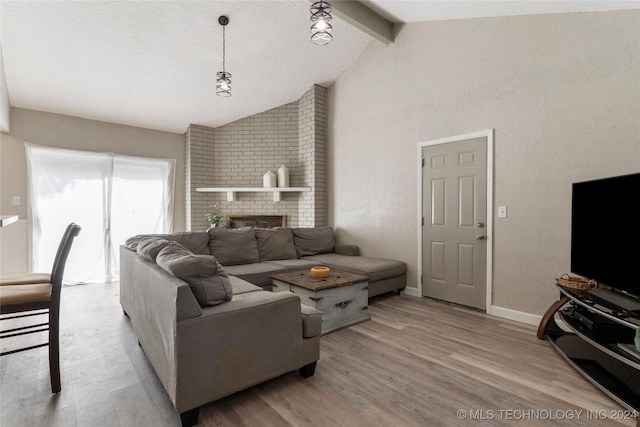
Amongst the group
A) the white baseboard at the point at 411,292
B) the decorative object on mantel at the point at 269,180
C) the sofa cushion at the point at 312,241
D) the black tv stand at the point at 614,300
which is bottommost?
the white baseboard at the point at 411,292

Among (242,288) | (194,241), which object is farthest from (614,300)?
(194,241)

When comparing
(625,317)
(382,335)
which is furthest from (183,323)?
(625,317)

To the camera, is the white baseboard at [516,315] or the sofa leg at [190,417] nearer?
the sofa leg at [190,417]

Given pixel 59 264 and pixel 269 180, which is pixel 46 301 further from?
pixel 269 180

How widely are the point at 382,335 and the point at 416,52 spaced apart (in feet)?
11.3

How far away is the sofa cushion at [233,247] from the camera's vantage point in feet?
12.8

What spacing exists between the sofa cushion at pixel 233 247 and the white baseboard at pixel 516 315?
111 inches

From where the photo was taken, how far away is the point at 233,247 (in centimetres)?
398

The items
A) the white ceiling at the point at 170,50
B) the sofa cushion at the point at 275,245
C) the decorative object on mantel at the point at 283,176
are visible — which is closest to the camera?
the white ceiling at the point at 170,50

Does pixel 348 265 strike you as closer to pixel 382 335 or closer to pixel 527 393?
pixel 382 335

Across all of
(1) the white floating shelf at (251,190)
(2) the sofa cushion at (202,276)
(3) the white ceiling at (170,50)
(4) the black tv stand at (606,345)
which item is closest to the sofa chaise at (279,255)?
(1) the white floating shelf at (251,190)

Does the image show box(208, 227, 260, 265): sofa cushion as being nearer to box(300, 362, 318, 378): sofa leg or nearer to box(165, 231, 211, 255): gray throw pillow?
box(165, 231, 211, 255): gray throw pillow

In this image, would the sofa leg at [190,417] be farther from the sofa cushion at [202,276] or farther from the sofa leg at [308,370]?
the sofa leg at [308,370]

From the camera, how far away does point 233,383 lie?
1.79 metres
